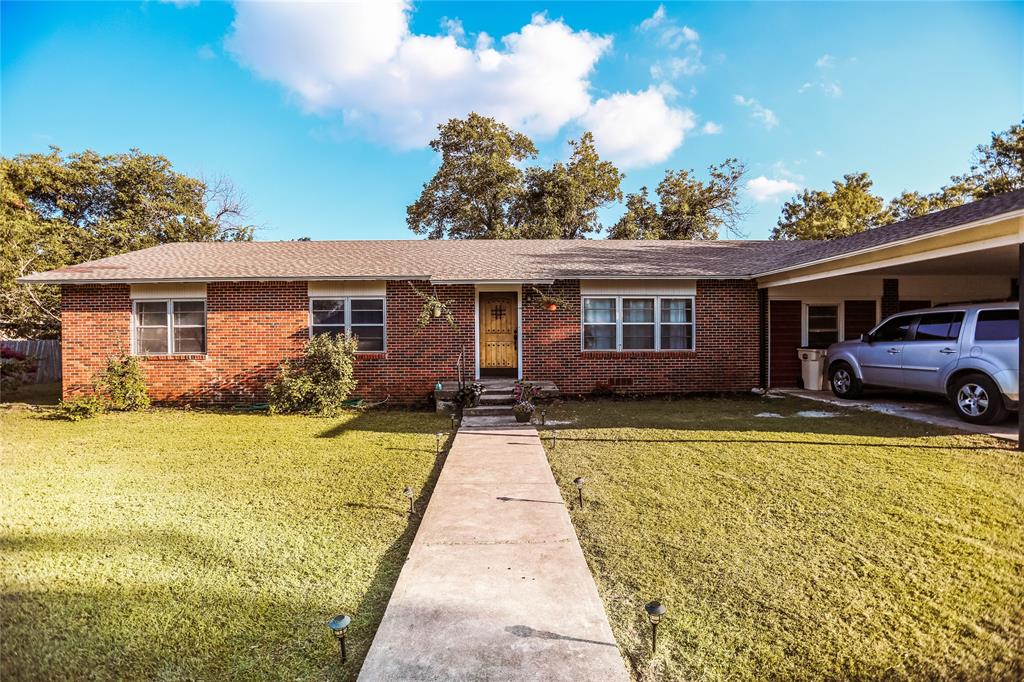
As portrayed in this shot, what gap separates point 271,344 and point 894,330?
43.8 ft

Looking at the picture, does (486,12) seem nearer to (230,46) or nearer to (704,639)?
(230,46)

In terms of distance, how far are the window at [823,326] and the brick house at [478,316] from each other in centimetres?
4

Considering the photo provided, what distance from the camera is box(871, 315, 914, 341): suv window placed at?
9055 mm

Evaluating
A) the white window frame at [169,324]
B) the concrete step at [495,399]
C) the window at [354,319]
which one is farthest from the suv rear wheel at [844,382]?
the white window frame at [169,324]

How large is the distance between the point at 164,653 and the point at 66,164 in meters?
36.2

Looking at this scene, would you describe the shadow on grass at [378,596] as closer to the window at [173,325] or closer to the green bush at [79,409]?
the green bush at [79,409]

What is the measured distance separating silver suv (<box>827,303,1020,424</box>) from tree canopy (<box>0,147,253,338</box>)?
2862 cm

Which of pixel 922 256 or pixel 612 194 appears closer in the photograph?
pixel 922 256

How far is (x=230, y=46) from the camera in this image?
11.2m

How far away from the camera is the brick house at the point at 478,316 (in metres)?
10.6

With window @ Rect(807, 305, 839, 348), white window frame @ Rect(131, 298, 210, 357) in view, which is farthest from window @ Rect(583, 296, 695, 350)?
white window frame @ Rect(131, 298, 210, 357)

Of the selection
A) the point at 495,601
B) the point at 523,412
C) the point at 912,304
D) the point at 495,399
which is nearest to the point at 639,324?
the point at 495,399

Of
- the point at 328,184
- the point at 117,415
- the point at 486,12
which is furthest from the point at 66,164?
the point at 486,12

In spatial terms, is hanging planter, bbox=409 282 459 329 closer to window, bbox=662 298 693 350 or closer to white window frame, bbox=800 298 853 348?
window, bbox=662 298 693 350
